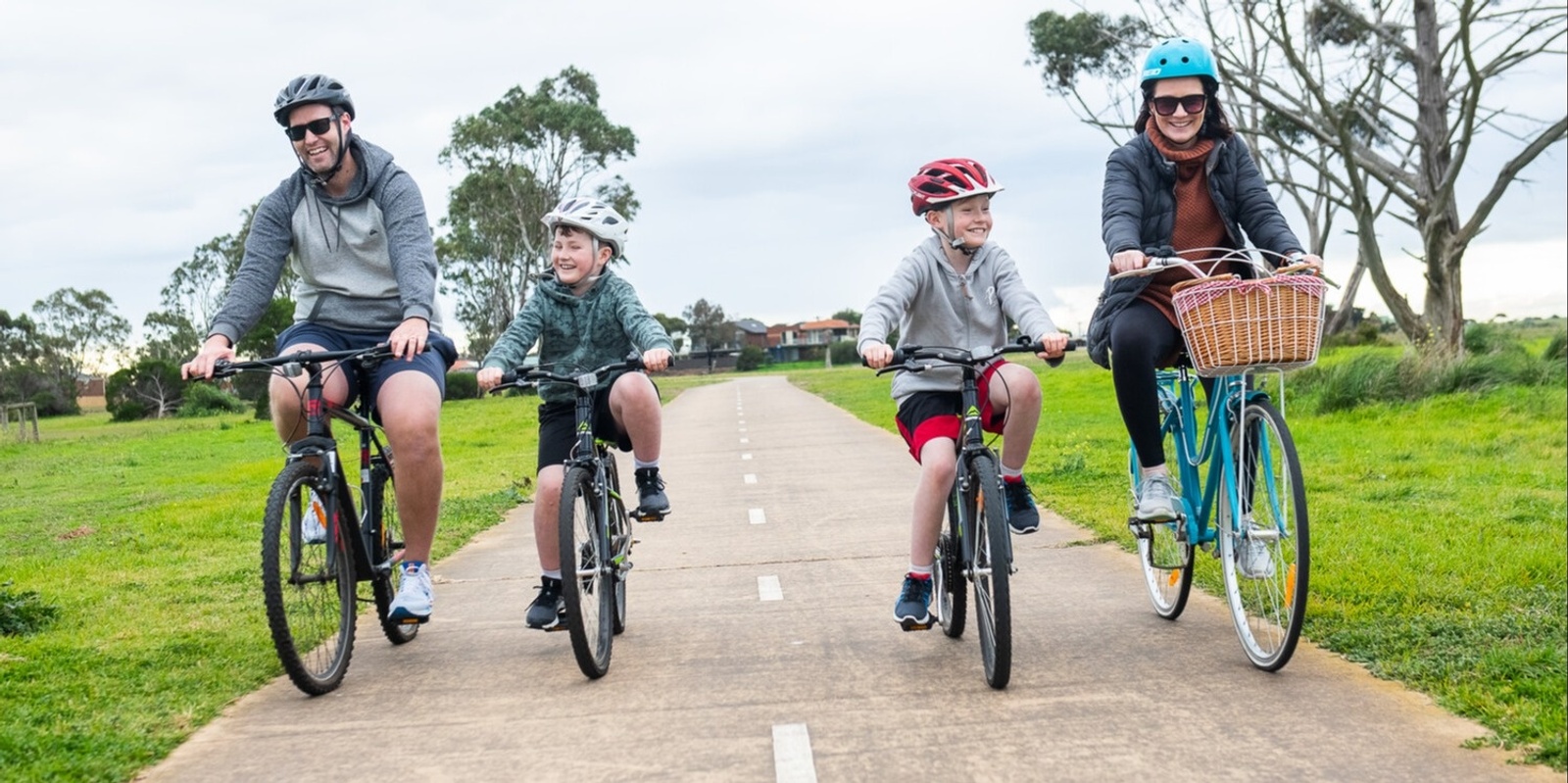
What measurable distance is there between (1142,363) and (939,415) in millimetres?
755

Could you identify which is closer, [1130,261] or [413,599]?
[1130,261]

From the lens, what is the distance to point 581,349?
6027mm

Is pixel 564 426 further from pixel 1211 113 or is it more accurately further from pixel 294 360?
pixel 1211 113

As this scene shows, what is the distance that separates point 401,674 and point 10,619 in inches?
95.0

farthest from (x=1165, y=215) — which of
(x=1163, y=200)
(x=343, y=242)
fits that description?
(x=343, y=242)

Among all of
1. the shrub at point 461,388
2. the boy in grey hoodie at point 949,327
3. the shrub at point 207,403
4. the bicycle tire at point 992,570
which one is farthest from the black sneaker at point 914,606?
the shrub at point 461,388

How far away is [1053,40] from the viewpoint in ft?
106

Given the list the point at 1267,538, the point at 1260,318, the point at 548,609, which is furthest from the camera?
the point at 548,609

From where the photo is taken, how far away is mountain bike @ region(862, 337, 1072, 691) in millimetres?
4758

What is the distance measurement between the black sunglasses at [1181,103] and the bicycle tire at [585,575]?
8.20 ft

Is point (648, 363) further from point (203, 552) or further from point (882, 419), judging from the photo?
point (882, 419)

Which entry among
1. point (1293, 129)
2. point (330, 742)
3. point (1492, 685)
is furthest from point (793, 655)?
point (1293, 129)

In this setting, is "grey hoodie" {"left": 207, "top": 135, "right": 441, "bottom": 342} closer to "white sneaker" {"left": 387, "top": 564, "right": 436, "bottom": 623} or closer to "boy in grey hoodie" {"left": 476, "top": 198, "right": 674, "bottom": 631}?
"boy in grey hoodie" {"left": 476, "top": 198, "right": 674, "bottom": 631}

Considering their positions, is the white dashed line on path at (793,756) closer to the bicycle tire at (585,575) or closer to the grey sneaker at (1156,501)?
the bicycle tire at (585,575)
